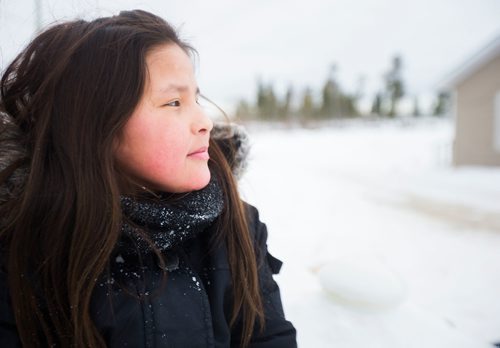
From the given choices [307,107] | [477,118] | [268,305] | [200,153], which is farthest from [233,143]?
[307,107]

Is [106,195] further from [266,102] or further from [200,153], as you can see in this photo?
[266,102]

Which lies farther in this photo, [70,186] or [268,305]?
[268,305]

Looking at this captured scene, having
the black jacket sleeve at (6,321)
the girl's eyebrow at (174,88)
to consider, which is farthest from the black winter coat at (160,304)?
the girl's eyebrow at (174,88)

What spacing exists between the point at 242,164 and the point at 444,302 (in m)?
2.21

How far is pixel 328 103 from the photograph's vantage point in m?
47.1

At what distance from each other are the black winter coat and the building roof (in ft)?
35.3

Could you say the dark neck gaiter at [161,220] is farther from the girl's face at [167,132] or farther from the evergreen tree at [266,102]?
the evergreen tree at [266,102]

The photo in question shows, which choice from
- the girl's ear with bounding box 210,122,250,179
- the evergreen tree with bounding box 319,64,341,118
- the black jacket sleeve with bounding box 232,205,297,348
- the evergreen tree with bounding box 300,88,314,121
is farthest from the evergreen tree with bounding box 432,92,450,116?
the black jacket sleeve with bounding box 232,205,297,348

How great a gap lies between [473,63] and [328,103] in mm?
38124

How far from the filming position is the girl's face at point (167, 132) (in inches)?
43.7

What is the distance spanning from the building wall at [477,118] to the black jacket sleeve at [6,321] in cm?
1167

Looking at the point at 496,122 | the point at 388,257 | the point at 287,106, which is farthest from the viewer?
the point at 287,106

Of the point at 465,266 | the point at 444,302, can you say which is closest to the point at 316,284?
the point at 444,302

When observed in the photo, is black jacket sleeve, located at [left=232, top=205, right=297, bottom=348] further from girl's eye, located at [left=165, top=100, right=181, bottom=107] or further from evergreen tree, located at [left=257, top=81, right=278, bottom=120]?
evergreen tree, located at [left=257, top=81, right=278, bottom=120]
